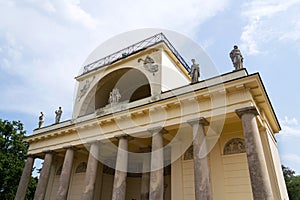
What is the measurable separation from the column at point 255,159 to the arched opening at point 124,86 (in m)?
10.2

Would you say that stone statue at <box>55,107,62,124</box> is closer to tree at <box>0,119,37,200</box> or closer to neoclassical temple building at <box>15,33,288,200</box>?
neoclassical temple building at <box>15,33,288,200</box>

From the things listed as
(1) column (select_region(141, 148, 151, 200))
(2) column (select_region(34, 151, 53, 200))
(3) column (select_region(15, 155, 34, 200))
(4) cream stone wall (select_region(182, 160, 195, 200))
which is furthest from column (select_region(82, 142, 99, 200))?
(3) column (select_region(15, 155, 34, 200))

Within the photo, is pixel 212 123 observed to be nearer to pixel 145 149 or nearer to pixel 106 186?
pixel 145 149

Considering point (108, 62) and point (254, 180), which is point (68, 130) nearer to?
point (108, 62)

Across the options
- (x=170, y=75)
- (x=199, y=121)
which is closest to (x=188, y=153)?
(x=199, y=121)

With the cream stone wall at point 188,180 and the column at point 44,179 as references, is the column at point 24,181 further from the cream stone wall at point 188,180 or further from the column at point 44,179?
the cream stone wall at point 188,180

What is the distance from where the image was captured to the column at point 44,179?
1477 cm

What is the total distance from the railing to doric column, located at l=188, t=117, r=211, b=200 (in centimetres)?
789

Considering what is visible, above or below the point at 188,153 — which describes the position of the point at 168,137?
above

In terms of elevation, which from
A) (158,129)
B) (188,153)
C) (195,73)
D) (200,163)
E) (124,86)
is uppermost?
(124,86)

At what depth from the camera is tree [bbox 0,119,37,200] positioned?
22.1 meters

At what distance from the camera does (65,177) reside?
46.2ft

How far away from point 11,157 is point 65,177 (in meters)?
12.8

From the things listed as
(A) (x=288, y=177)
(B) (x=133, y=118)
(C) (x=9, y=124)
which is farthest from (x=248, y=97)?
(A) (x=288, y=177)
